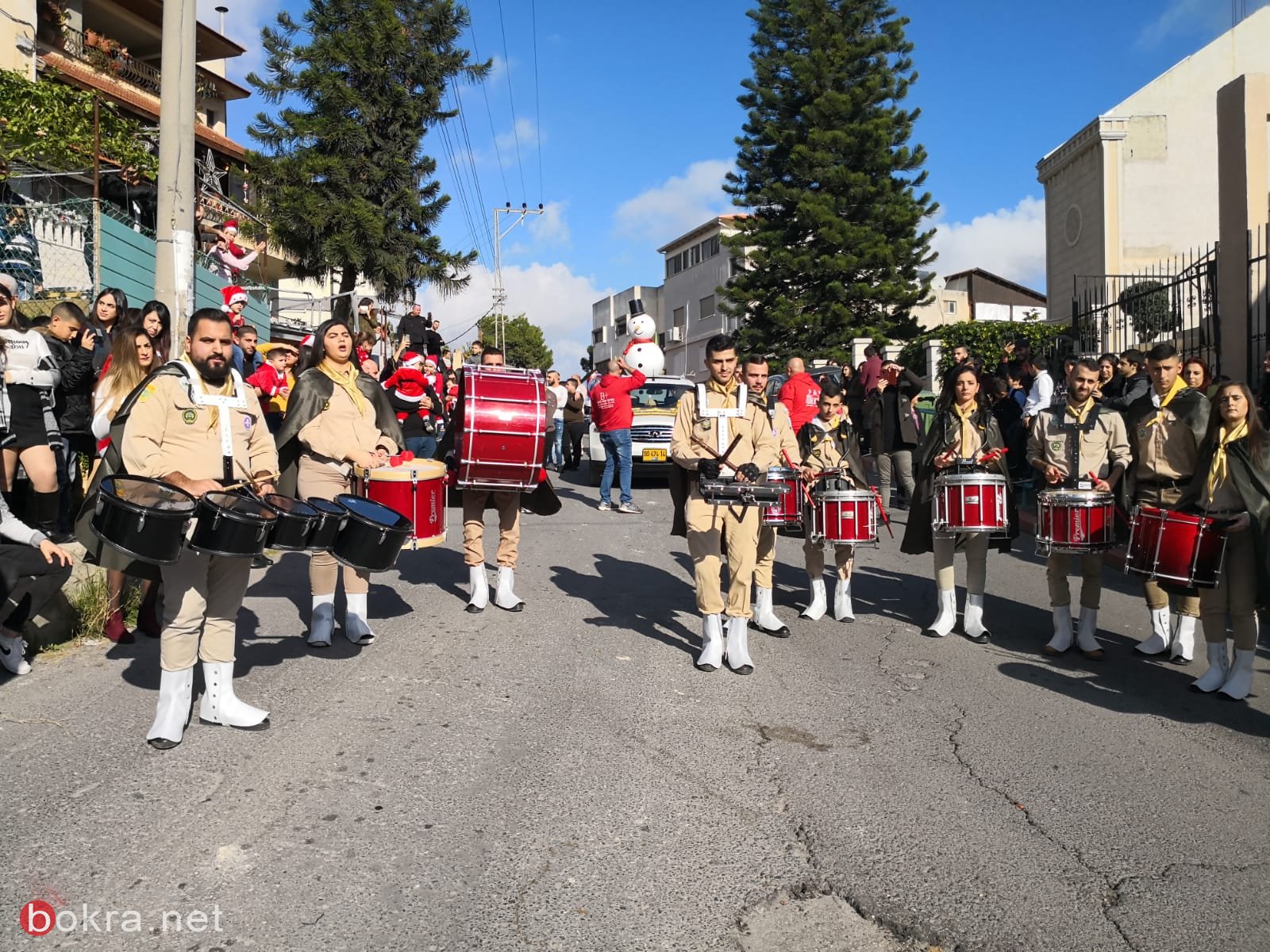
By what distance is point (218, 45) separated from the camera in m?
39.9

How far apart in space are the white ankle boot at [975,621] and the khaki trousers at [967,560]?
51mm

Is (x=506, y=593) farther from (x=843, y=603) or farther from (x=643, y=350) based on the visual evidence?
(x=643, y=350)

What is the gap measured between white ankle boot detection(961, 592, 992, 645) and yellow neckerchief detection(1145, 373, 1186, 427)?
1.69m

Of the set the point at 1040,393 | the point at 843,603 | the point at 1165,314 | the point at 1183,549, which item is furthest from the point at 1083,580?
the point at 1165,314

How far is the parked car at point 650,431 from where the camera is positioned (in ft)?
54.4

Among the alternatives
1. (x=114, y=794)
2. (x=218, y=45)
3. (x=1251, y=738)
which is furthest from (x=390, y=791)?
(x=218, y=45)

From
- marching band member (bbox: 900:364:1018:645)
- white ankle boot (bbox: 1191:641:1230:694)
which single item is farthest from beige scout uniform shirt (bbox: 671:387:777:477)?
white ankle boot (bbox: 1191:641:1230:694)

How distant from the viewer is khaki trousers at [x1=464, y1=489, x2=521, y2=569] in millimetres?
8266

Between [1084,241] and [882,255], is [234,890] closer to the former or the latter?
[1084,241]

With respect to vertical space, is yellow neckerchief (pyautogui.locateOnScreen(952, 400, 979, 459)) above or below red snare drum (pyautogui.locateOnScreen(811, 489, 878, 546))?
above

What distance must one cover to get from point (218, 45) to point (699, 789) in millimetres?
42285

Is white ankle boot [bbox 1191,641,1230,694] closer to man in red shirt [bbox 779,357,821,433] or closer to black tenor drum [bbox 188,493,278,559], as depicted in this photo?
black tenor drum [bbox 188,493,278,559]

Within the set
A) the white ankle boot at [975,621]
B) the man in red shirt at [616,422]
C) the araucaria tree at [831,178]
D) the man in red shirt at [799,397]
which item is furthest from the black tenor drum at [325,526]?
the araucaria tree at [831,178]

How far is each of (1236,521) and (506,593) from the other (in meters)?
Answer: 4.98
